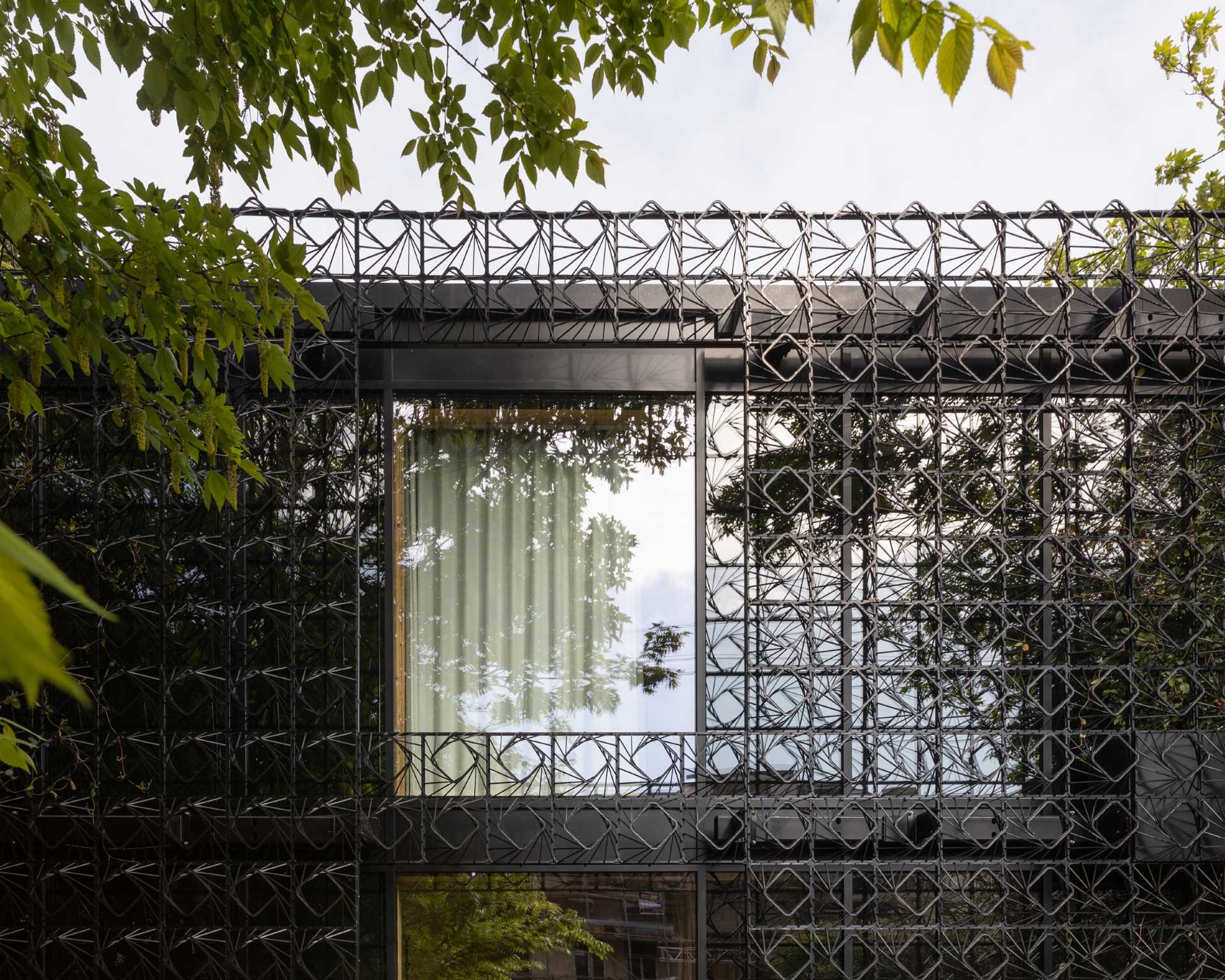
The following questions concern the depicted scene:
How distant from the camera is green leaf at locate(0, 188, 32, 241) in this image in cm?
273

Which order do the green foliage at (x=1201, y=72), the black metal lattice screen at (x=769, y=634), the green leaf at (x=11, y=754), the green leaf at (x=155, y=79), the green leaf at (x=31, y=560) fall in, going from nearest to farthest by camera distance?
the green leaf at (x=31, y=560) → the green leaf at (x=11, y=754) → the green leaf at (x=155, y=79) → the black metal lattice screen at (x=769, y=634) → the green foliage at (x=1201, y=72)

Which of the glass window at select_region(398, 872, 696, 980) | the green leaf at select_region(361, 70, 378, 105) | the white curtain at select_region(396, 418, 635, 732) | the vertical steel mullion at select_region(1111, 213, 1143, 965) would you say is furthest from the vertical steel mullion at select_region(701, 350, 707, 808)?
the green leaf at select_region(361, 70, 378, 105)

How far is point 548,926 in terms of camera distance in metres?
6.66

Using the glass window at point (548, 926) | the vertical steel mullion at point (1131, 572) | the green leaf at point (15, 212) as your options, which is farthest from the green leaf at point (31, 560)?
the vertical steel mullion at point (1131, 572)

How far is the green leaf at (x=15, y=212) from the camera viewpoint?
8.96 ft

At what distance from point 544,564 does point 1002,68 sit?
17.6 ft

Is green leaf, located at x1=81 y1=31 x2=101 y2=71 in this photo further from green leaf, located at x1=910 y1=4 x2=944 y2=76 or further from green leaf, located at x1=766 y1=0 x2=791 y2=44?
green leaf, located at x1=910 y1=4 x2=944 y2=76

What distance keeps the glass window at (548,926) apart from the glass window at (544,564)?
1118 mm

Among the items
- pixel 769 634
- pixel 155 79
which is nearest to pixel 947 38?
pixel 155 79

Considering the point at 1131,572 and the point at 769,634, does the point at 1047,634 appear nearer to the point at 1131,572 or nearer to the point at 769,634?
the point at 1131,572

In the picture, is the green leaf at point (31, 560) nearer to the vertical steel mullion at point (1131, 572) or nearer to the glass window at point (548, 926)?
the glass window at point (548, 926)

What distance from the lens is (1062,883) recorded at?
22.2 feet

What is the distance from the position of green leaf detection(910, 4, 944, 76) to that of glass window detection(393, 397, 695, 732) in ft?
16.2

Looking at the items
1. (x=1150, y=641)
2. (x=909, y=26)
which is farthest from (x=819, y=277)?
(x=909, y=26)
